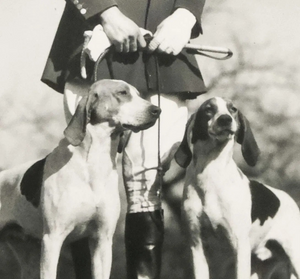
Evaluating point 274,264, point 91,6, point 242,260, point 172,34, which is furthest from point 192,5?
point 274,264

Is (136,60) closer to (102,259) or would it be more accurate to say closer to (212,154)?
(212,154)

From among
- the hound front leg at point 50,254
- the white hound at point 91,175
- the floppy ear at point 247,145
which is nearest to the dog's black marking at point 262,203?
the floppy ear at point 247,145

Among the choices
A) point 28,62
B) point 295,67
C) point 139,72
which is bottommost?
point 295,67

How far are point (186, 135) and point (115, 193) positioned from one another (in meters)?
0.48

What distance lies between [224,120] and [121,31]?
0.60m

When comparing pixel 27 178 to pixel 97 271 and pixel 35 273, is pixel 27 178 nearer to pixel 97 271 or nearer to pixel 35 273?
pixel 97 271

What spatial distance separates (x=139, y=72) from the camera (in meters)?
3.13

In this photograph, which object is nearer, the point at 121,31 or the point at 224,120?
the point at 121,31

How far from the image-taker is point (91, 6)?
3.01 meters

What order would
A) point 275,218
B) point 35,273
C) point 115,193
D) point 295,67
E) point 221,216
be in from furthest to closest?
point 295,67 → point 35,273 → point 275,218 → point 221,216 → point 115,193

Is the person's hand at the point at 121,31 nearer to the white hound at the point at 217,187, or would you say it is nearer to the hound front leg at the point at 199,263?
the white hound at the point at 217,187

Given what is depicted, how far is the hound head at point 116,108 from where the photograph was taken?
2.92m

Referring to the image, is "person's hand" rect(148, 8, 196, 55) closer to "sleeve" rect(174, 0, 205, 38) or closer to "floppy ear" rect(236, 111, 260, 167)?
"sleeve" rect(174, 0, 205, 38)

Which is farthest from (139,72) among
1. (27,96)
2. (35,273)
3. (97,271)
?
(27,96)
